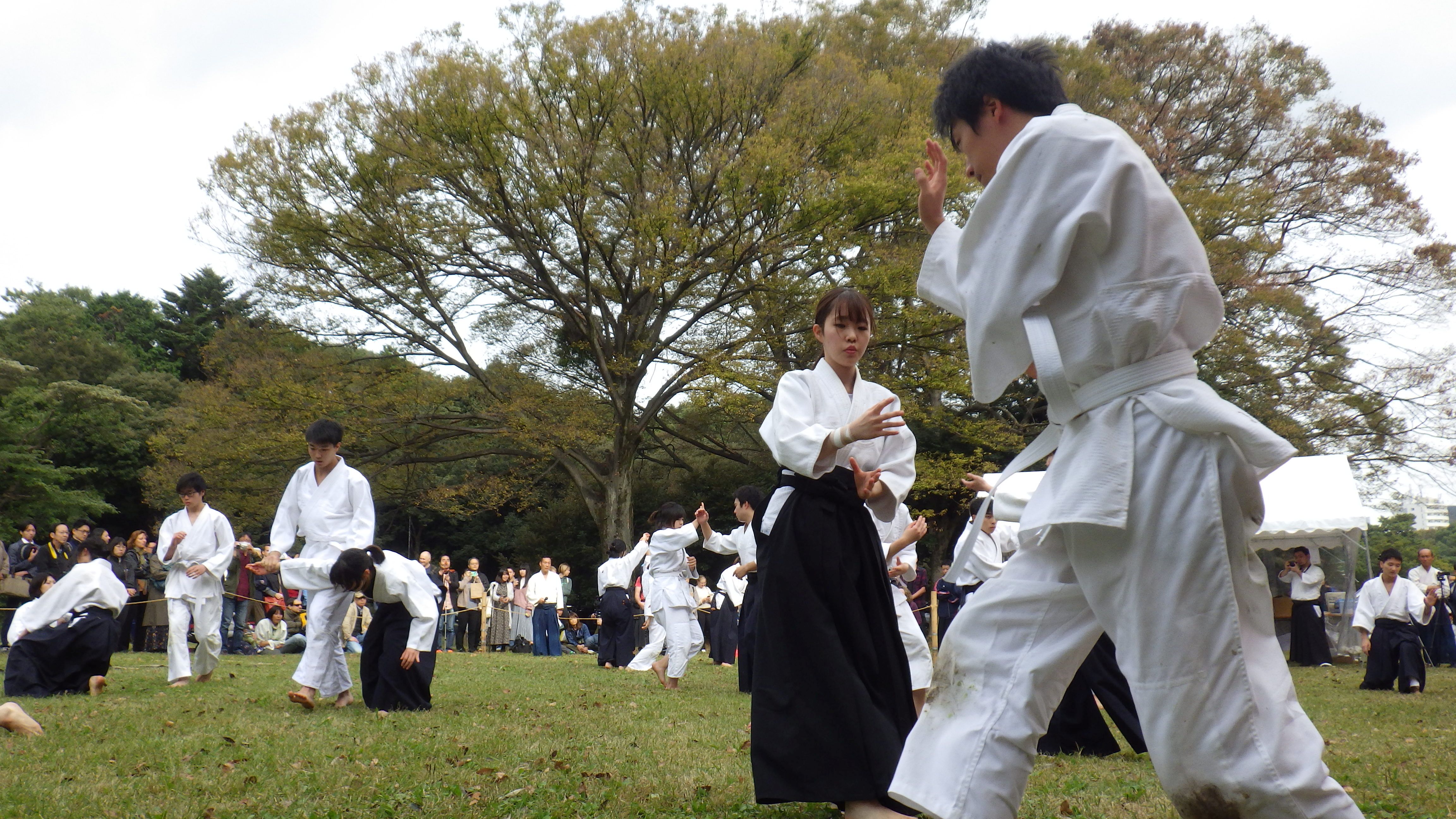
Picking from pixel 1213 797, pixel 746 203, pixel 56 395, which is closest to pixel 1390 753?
pixel 1213 797

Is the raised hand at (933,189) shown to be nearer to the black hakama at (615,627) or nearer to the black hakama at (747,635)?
the black hakama at (747,635)

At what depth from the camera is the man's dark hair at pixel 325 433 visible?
749 cm

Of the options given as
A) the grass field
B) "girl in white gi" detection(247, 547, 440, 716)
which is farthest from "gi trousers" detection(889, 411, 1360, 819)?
"girl in white gi" detection(247, 547, 440, 716)

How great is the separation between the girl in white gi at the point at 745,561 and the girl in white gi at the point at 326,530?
8.81 feet

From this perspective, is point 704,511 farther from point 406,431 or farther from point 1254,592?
point 406,431

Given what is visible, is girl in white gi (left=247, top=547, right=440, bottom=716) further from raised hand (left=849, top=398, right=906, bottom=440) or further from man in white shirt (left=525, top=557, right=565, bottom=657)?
man in white shirt (left=525, top=557, right=565, bottom=657)

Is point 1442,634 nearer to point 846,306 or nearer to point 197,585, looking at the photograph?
point 846,306

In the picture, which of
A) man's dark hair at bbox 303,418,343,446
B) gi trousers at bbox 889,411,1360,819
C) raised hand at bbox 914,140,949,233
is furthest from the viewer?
man's dark hair at bbox 303,418,343,446

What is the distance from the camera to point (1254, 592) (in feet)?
6.70

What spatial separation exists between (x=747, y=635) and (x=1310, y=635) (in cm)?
1031

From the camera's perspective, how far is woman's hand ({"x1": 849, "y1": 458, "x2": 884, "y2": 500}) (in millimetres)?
3609

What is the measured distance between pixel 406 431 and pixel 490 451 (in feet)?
6.39

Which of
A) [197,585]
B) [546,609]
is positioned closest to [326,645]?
[197,585]

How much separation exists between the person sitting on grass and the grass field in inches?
536
